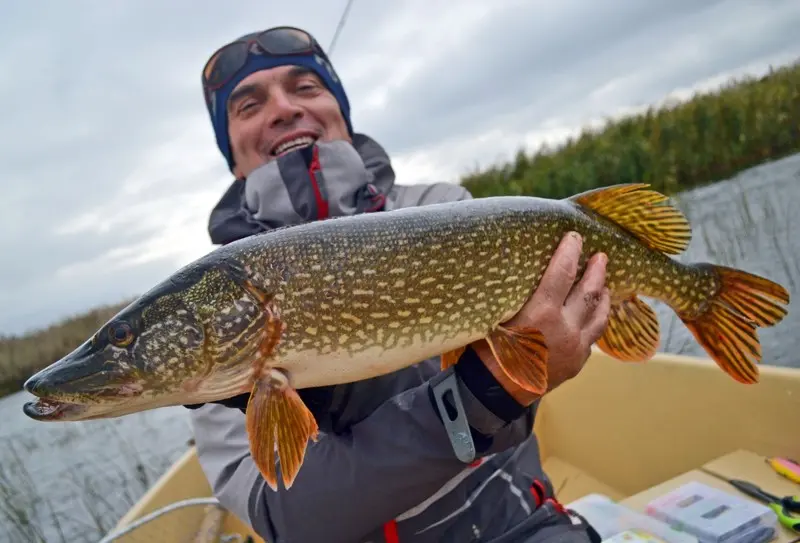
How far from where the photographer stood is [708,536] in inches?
63.2

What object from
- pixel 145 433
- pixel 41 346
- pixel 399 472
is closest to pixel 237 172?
pixel 399 472

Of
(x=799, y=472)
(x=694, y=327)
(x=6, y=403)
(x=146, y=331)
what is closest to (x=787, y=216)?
(x=799, y=472)

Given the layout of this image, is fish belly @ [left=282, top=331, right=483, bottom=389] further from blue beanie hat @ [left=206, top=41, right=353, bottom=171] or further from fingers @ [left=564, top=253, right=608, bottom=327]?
blue beanie hat @ [left=206, top=41, right=353, bottom=171]

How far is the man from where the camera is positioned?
4.16 feet

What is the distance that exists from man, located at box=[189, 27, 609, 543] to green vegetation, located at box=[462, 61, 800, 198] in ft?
16.9

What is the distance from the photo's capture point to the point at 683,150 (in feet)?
22.9

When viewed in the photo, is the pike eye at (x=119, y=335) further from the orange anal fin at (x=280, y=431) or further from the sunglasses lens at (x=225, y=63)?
the sunglasses lens at (x=225, y=63)

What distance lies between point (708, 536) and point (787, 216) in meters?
4.02

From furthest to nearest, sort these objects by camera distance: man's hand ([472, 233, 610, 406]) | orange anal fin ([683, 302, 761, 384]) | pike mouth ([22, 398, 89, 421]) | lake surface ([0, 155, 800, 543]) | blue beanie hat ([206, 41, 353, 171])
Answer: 1. lake surface ([0, 155, 800, 543])
2. blue beanie hat ([206, 41, 353, 171])
3. orange anal fin ([683, 302, 761, 384])
4. man's hand ([472, 233, 610, 406])
5. pike mouth ([22, 398, 89, 421])

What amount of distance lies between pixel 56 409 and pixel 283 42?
1822mm

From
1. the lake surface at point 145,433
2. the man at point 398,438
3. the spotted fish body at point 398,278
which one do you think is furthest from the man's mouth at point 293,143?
the lake surface at point 145,433

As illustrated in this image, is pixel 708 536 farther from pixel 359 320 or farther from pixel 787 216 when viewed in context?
pixel 787 216

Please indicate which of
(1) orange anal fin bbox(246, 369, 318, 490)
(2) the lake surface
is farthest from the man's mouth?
(2) the lake surface

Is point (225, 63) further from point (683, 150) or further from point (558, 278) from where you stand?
point (683, 150)
